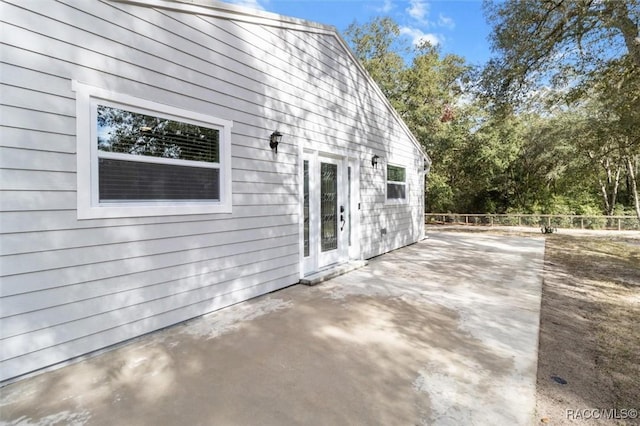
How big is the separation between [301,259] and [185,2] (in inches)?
136

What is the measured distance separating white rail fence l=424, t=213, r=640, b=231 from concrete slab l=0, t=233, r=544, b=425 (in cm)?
1279

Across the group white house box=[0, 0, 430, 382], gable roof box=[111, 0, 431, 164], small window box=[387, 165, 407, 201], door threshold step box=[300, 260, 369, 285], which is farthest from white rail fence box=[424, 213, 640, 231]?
white house box=[0, 0, 430, 382]

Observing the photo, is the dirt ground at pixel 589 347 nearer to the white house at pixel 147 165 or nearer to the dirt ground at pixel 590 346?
the dirt ground at pixel 590 346

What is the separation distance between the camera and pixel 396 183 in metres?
8.34

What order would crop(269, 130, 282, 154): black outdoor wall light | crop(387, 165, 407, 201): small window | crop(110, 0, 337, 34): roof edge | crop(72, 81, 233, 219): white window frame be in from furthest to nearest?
crop(387, 165, 407, 201): small window < crop(269, 130, 282, 154): black outdoor wall light < crop(110, 0, 337, 34): roof edge < crop(72, 81, 233, 219): white window frame

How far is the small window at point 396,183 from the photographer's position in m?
7.99

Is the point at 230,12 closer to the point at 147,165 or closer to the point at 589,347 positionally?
the point at 147,165

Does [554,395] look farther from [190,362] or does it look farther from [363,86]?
[363,86]

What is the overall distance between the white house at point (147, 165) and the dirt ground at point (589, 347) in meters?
3.11

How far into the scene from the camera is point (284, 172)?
4.77m

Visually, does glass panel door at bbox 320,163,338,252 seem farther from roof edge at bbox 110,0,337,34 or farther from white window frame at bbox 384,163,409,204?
roof edge at bbox 110,0,337,34

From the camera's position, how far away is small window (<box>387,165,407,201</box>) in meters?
7.99

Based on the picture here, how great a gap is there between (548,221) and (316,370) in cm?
1589

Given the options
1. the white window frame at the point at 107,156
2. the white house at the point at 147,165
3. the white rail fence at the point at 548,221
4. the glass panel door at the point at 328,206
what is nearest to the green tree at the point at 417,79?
the white rail fence at the point at 548,221
